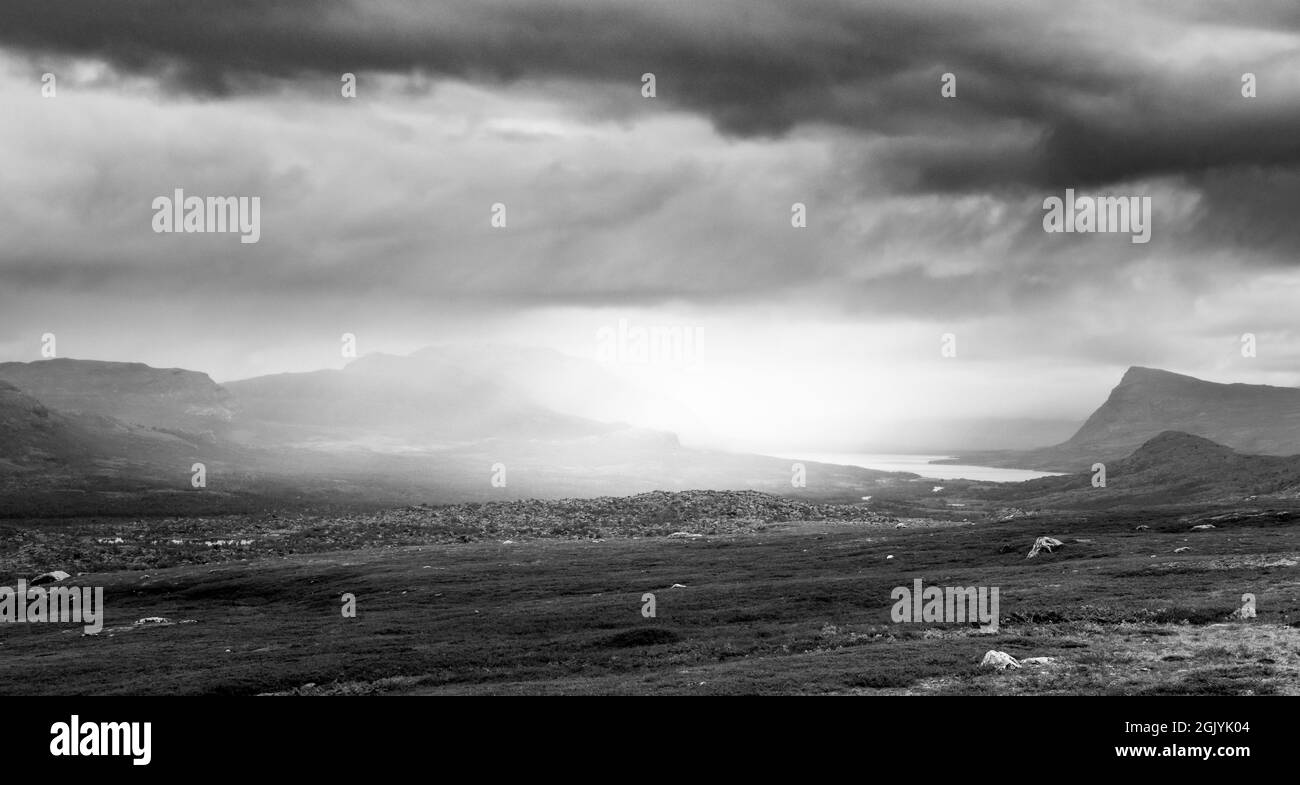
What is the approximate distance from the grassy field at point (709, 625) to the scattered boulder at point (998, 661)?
62 centimetres

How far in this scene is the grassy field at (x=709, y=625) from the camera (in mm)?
36156

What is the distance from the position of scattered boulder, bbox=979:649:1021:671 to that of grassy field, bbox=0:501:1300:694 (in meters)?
0.62

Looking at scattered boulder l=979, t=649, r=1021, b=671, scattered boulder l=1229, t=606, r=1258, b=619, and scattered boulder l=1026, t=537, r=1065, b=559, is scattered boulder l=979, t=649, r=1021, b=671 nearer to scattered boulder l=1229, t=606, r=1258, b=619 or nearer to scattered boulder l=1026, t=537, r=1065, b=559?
scattered boulder l=1229, t=606, r=1258, b=619

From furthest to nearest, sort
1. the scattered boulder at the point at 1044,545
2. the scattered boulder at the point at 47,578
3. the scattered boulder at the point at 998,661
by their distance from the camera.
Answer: the scattered boulder at the point at 47,578, the scattered boulder at the point at 1044,545, the scattered boulder at the point at 998,661

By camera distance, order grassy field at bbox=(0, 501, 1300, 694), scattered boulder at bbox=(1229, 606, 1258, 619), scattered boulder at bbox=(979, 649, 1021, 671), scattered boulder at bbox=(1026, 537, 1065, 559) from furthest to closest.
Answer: scattered boulder at bbox=(1026, 537, 1065, 559)
scattered boulder at bbox=(1229, 606, 1258, 619)
grassy field at bbox=(0, 501, 1300, 694)
scattered boulder at bbox=(979, 649, 1021, 671)

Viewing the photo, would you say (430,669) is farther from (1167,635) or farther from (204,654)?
(1167,635)

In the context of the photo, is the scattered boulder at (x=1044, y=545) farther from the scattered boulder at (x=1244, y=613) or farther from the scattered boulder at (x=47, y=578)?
the scattered boulder at (x=47, y=578)

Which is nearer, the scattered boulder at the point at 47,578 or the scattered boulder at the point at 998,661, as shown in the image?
the scattered boulder at the point at 998,661

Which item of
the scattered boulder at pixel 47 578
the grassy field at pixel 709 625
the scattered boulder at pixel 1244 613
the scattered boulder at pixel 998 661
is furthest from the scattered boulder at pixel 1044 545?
the scattered boulder at pixel 47 578

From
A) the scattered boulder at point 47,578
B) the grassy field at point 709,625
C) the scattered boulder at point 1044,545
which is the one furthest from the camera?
the scattered boulder at point 47,578

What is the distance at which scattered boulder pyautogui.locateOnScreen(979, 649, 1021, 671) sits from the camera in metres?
35.4

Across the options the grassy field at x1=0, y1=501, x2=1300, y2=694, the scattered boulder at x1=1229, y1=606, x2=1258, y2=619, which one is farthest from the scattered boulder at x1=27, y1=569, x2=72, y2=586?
the scattered boulder at x1=1229, y1=606, x2=1258, y2=619
